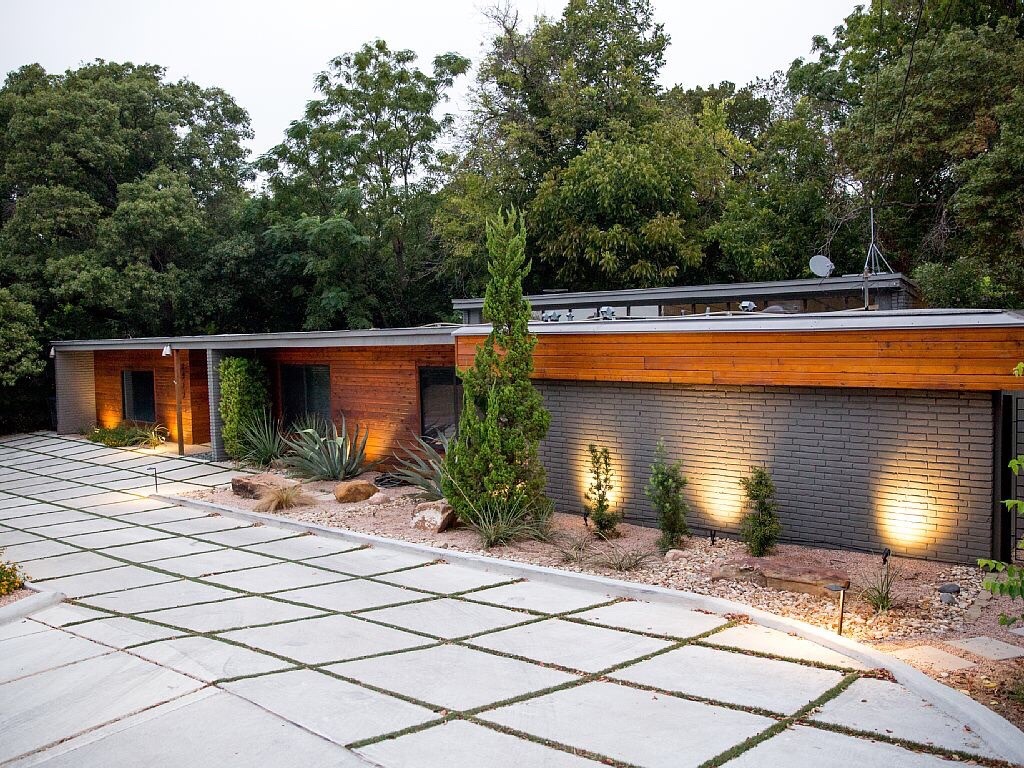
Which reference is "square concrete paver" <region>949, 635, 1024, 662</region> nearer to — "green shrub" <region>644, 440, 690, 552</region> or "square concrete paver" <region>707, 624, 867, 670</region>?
"square concrete paver" <region>707, 624, 867, 670</region>

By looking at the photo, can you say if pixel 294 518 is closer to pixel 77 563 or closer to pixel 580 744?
pixel 77 563

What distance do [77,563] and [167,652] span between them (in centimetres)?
399

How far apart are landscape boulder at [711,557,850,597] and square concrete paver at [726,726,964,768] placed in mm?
2636

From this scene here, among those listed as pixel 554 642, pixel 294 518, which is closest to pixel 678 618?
pixel 554 642

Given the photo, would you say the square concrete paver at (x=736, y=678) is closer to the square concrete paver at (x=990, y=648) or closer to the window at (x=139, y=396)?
the square concrete paver at (x=990, y=648)

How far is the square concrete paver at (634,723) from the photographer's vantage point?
448 centimetres

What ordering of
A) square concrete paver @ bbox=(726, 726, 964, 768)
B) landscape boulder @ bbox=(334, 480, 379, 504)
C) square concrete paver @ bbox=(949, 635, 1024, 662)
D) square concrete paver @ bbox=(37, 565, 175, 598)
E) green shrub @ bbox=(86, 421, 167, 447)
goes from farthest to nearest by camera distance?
1. green shrub @ bbox=(86, 421, 167, 447)
2. landscape boulder @ bbox=(334, 480, 379, 504)
3. square concrete paver @ bbox=(37, 565, 175, 598)
4. square concrete paver @ bbox=(949, 635, 1024, 662)
5. square concrete paver @ bbox=(726, 726, 964, 768)

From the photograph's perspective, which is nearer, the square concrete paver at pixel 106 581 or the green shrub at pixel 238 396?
the square concrete paver at pixel 106 581

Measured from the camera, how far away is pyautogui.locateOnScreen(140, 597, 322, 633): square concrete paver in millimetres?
7062

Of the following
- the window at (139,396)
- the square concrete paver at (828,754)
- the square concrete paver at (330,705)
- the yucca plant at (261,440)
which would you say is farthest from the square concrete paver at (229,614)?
the window at (139,396)

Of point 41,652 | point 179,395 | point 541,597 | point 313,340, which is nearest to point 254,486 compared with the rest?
point 313,340

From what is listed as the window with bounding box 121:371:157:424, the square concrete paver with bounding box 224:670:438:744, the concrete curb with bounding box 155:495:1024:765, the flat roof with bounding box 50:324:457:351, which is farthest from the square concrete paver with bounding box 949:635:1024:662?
the window with bounding box 121:371:157:424

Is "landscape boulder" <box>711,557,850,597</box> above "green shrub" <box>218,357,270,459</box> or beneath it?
beneath

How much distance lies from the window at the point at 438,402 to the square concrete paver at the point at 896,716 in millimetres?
9313
